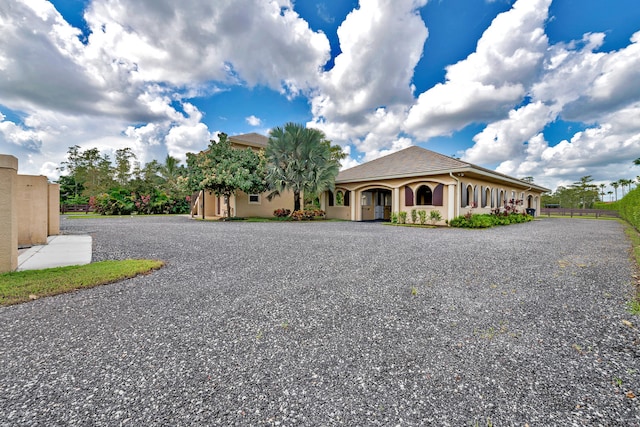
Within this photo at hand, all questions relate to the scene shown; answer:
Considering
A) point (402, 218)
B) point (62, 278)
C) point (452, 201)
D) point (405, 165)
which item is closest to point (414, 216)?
point (402, 218)

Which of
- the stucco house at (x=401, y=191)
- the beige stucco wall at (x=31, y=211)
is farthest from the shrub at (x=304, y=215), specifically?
the beige stucco wall at (x=31, y=211)

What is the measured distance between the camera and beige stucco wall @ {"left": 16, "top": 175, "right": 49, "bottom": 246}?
24.6 ft

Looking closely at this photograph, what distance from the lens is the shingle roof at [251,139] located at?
2004 centimetres

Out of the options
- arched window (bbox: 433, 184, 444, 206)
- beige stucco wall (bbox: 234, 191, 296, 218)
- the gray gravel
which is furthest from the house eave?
the gray gravel

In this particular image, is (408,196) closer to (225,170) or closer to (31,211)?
(225,170)

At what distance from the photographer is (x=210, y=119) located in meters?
18.7

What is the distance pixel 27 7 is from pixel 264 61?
26.5 ft

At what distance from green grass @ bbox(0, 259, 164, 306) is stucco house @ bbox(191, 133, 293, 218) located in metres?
13.4

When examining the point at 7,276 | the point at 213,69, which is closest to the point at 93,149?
the point at 213,69

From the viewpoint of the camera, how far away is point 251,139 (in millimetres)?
21859

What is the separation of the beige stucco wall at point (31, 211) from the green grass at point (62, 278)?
14.4 feet

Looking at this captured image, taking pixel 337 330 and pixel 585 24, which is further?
pixel 585 24

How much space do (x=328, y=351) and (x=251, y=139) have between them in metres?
21.8

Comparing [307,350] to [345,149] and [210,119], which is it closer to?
[210,119]
